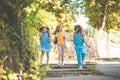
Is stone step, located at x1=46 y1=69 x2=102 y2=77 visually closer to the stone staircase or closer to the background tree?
the stone staircase

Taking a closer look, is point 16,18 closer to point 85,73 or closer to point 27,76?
point 27,76

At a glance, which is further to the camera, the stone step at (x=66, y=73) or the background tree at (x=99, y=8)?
the background tree at (x=99, y=8)

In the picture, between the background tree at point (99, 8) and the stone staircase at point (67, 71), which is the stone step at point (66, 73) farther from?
the background tree at point (99, 8)

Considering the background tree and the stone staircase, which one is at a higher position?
the background tree

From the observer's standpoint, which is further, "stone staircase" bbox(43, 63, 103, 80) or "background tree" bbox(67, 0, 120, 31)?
"background tree" bbox(67, 0, 120, 31)

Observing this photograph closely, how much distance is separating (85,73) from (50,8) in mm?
15218

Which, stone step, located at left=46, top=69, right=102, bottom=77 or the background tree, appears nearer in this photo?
stone step, located at left=46, top=69, right=102, bottom=77

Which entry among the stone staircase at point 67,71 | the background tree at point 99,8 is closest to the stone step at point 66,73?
the stone staircase at point 67,71

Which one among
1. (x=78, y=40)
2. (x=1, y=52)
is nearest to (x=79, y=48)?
(x=78, y=40)

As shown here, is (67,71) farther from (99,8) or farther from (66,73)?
(99,8)

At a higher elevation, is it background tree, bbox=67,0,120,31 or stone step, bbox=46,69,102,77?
background tree, bbox=67,0,120,31

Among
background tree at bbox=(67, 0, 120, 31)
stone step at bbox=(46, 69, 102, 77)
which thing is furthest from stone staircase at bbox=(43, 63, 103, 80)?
background tree at bbox=(67, 0, 120, 31)

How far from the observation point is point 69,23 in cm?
3019

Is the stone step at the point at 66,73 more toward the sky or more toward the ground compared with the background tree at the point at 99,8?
more toward the ground
